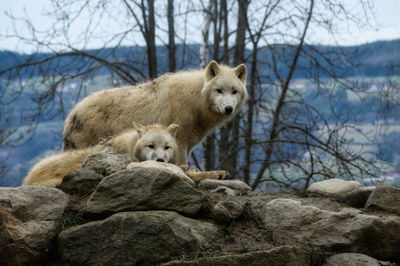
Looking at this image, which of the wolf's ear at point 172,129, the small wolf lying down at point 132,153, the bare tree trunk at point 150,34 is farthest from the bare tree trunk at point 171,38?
the small wolf lying down at point 132,153

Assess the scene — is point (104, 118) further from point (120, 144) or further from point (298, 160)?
point (298, 160)

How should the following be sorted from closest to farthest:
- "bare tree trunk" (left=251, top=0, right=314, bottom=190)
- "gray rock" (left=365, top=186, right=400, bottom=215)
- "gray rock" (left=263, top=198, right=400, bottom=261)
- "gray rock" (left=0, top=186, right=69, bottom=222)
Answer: "gray rock" (left=263, top=198, right=400, bottom=261), "gray rock" (left=0, top=186, right=69, bottom=222), "gray rock" (left=365, top=186, right=400, bottom=215), "bare tree trunk" (left=251, top=0, right=314, bottom=190)

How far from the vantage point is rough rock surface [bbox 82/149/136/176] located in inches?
240

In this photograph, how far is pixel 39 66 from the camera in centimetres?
1191

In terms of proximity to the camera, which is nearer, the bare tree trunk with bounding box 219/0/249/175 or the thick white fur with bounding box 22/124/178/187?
the thick white fur with bounding box 22/124/178/187

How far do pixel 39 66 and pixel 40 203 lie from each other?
7.31m

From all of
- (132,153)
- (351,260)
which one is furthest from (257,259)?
(132,153)

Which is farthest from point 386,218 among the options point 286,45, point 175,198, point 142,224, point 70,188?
point 286,45

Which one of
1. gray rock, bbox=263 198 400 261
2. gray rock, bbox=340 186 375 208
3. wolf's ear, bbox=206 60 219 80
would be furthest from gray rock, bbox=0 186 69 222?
wolf's ear, bbox=206 60 219 80

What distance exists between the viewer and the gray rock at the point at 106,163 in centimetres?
611

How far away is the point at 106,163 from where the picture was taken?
616 centimetres

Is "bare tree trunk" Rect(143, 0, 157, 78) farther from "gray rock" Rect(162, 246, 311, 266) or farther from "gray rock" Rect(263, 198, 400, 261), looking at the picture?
"gray rock" Rect(162, 246, 311, 266)

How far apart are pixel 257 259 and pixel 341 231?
1.07m

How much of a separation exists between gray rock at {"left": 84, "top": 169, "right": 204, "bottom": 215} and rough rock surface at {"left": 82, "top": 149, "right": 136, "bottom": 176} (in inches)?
30.6
